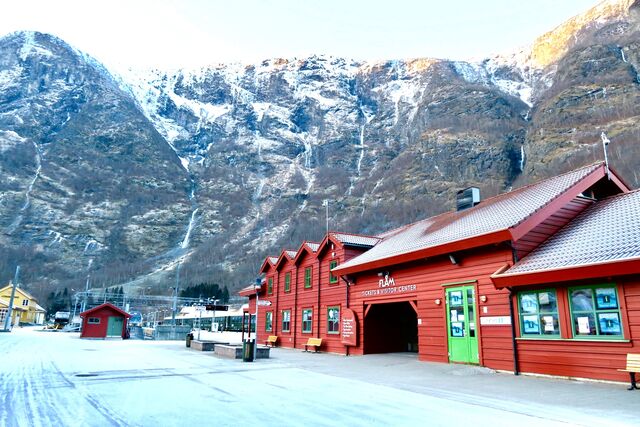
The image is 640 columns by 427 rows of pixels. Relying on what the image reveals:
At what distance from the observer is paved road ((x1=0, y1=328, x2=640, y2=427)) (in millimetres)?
7066

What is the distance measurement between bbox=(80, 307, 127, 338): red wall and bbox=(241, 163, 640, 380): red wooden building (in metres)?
24.7

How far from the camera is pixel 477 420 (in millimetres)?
7004

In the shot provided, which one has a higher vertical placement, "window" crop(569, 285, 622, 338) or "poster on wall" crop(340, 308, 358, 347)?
"window" crop(569, 285, 622, 338)

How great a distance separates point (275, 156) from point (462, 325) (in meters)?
169

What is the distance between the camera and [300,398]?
9.05 metres

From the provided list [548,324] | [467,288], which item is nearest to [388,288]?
[467,288]

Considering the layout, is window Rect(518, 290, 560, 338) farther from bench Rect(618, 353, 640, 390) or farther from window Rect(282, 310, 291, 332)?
window Rect(282, 310, 291, 332)

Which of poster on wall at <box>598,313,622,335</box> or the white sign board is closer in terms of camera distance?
poster on wall at <box>598,313,622,335</box>

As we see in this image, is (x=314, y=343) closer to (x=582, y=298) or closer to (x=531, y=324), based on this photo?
(x=531, y=324)

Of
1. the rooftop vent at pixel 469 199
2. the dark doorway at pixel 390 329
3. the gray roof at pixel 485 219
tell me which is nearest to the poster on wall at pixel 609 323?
the gray roof at pixel 485 219

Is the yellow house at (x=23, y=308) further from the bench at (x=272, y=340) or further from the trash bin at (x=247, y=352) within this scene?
the trash bin at (x=247, y=352)

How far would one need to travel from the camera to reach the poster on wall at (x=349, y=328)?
2077 cm

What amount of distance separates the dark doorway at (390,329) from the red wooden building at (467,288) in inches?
1.8

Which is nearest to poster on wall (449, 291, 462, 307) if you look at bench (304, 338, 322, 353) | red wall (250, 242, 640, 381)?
red wall (250, 242, 640, 381)
